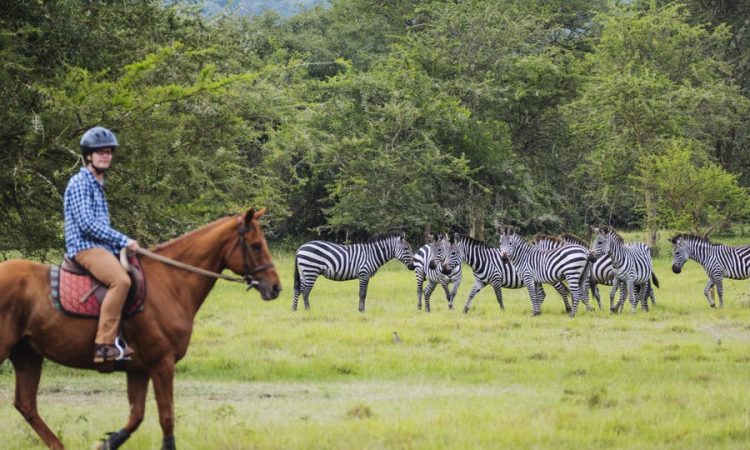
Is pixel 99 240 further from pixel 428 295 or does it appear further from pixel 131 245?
pixel 428 295

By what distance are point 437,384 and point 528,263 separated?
9643mm

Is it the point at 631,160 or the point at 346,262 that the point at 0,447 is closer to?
the point at 346,262

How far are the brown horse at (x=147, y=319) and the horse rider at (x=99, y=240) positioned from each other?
0.87ft

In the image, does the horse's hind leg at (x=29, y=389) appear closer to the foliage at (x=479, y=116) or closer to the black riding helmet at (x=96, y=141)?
the black riding helmet at (x=96, y=141)

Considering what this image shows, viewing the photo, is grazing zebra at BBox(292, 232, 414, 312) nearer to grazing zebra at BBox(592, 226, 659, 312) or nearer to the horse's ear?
grazing zebra at BBox(592, 226, 659, 312)

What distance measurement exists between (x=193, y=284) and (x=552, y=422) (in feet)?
12.0

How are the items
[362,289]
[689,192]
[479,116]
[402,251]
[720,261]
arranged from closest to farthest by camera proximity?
[362,289]
[720,261]
[402,251]
[689,192]
[479,116]

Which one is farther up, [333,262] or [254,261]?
[333,262]

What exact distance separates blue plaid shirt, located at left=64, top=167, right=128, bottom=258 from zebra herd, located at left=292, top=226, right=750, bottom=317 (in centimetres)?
1442

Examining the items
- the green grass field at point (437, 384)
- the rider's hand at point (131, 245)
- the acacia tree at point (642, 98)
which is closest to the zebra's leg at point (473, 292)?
the green grass field at point (437, 384)

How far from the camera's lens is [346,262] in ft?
78.7

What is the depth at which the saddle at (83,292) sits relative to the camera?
27.6ft

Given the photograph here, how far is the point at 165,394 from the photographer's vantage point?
Answer: 8.43m

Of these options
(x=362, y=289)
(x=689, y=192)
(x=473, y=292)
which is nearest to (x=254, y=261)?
(x=473, y=292)
